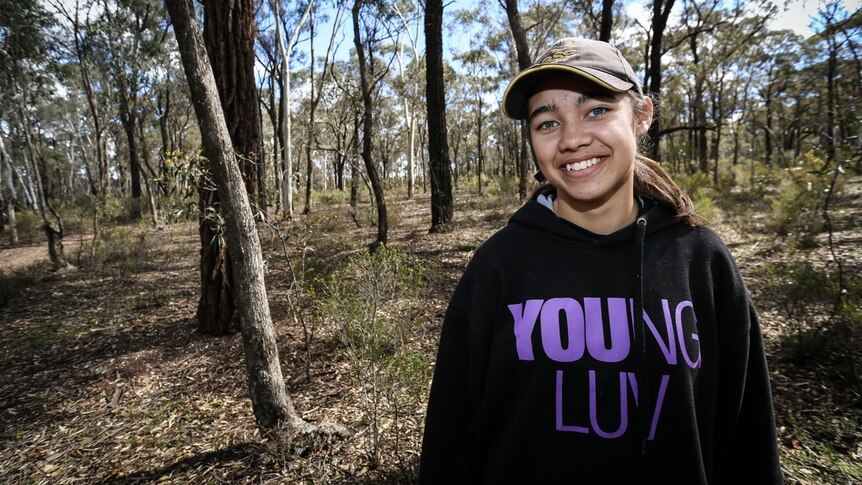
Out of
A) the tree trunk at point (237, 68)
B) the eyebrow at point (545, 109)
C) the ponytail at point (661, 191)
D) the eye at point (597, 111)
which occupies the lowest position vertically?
the ponytail at point (661, 191)

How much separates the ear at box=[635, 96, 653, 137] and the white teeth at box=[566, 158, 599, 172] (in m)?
0.24

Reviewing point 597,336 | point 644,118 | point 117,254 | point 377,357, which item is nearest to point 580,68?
point 644,118

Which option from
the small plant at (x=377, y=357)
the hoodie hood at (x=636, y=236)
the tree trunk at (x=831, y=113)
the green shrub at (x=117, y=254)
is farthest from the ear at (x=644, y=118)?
the green shrub at (x=117, y=254)

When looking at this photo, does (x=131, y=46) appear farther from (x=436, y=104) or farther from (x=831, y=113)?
(x=831, y=113)

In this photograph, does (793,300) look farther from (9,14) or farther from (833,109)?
(9,14)

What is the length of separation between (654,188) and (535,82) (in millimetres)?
488

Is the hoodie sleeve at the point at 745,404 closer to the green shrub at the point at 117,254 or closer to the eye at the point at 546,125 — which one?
the eye at the point at 546,125

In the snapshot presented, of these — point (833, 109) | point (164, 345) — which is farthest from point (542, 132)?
point (164, 345)

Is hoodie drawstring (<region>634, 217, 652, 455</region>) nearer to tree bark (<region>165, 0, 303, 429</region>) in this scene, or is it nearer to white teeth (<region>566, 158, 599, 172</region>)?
white teeth (<region>566, 158, 599, 172</region>)

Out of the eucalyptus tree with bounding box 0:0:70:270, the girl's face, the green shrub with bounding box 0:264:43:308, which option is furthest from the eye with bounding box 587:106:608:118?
the eucalyptus tree with bounding box 0:0:70:270

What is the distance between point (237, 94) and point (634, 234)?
423 centimetres

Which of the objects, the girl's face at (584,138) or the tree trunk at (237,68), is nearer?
the girl's face at (584,138)

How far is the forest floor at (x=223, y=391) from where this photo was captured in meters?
2.66

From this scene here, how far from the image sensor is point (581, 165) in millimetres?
1082
